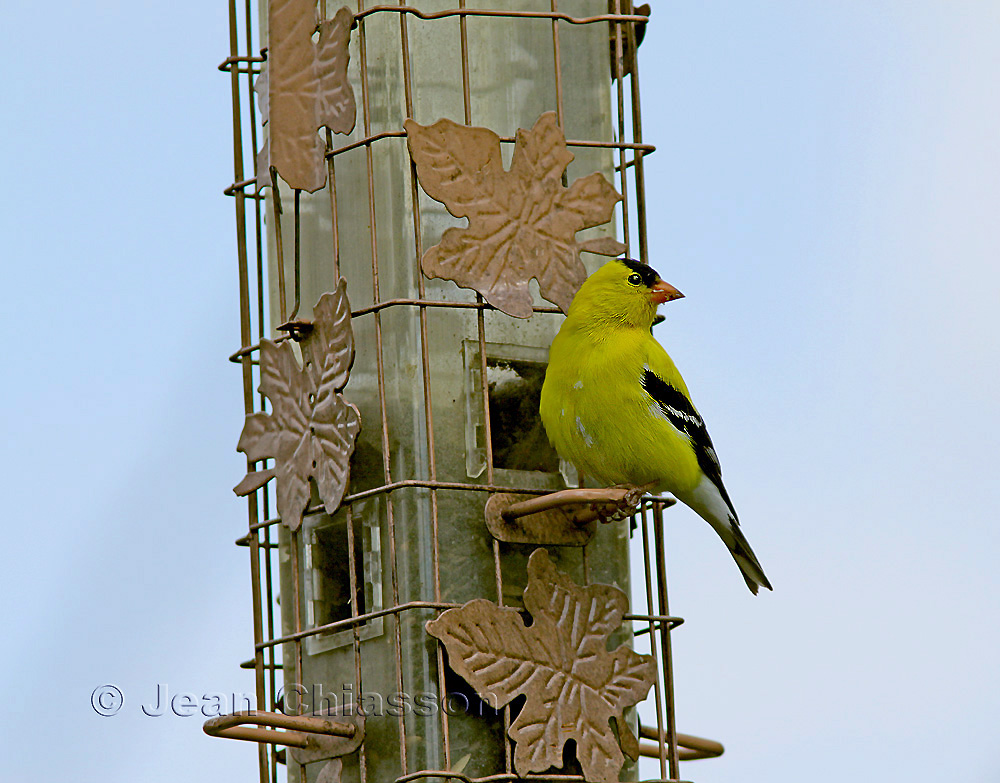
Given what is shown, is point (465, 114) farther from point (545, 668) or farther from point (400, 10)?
point (545, 668)

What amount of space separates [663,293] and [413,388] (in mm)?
934

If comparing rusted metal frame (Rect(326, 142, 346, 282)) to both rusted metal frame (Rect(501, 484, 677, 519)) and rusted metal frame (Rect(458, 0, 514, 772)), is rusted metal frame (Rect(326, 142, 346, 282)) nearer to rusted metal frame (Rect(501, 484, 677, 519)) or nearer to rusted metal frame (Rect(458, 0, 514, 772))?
rusted metal frame (Rect(458, 0, 514, 772))

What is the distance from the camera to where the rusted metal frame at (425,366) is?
20.1 feet

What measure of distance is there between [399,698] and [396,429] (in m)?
0.87

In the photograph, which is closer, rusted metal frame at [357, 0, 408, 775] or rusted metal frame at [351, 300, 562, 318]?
rusted metal frame at [357, 0, 408, 775]

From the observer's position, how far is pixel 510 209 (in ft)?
21.3

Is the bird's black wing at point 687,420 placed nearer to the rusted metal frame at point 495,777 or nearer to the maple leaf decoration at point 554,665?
the maple leaf decoration at point 554,665

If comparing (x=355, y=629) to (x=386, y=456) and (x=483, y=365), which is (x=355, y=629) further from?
(x=483, y=365)

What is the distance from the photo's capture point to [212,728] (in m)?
5.80

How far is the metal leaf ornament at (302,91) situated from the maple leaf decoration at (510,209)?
0.31 metres

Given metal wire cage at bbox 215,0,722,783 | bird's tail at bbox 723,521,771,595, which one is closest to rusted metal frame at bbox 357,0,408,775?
metal wire cage at bbox 215,0,722,783

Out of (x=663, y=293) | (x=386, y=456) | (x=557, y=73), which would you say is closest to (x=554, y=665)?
(x=386, y=456)

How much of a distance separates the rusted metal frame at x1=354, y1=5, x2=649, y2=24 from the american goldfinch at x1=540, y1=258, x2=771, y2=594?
83 cm

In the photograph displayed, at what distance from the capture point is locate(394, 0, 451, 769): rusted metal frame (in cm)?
Result: 612
